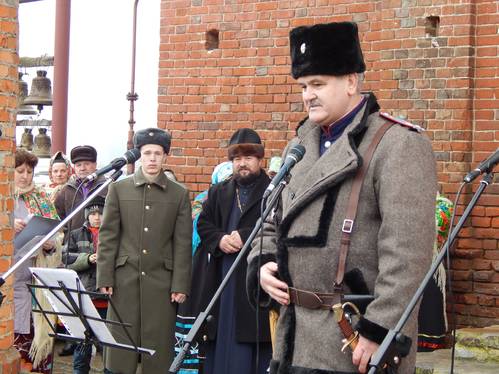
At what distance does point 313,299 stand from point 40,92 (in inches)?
468

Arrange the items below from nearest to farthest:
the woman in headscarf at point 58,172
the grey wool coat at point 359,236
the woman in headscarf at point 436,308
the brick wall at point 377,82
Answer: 1. the grey wool coat at point 359,236
2. the woman in headscarf at point 436,308
3. the brick wall at point 377,82
4. the woman in headscarf at point 58,172

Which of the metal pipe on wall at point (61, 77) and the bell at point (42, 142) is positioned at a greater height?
the metal pipe on wall at point (61, 77)

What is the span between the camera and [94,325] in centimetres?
606

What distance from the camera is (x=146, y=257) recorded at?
7.52 metres

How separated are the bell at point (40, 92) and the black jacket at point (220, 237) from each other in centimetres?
800

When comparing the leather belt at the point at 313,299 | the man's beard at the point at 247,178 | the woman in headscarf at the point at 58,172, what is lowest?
the leather belt at the point at 313,299

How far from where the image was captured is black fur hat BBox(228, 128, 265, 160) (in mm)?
7688

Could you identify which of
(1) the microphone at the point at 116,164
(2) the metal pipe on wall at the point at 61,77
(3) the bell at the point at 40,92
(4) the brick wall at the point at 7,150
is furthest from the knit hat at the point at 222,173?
(3) the bell at the point at 40,92

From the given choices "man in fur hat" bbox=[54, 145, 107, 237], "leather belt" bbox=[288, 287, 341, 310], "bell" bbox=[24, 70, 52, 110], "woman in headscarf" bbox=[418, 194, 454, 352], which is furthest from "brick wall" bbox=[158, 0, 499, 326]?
"bell" bbox=[24, 70, 52, 110]

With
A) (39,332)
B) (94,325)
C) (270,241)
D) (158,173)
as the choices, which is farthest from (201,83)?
(270,241)

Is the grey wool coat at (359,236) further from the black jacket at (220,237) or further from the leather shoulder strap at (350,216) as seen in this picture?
the black jacket at (220,237)

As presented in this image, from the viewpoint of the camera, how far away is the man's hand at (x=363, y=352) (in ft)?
13.0

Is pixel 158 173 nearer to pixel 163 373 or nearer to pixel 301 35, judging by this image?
pixel 163 373

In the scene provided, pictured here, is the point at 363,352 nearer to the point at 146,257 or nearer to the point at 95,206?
A: the point at 146,257
